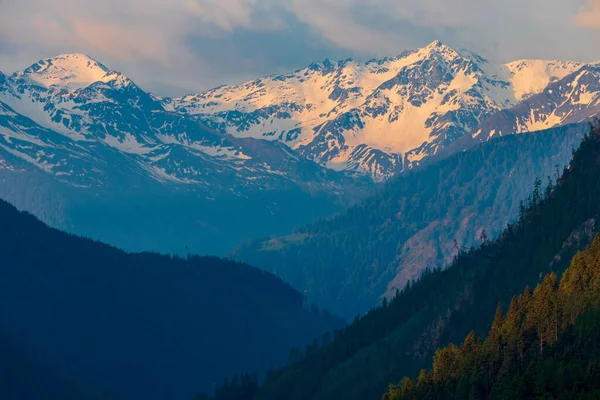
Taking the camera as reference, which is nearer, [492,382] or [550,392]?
[550,392]

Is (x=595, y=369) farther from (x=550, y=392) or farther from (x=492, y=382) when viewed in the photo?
(x=492, y=382)

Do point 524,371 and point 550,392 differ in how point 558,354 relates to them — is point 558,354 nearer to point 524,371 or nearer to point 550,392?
point 524,371

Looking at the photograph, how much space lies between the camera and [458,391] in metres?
198

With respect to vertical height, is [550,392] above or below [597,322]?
below

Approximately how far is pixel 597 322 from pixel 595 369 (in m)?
24.9

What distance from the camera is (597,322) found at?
196500mm

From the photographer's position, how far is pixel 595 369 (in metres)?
172

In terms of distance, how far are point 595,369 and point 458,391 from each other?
1157 inches

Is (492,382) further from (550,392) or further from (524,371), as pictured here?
(550,392)

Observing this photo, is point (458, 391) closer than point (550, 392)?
No

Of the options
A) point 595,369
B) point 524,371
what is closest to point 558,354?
point 524,371

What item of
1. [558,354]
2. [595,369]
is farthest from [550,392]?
[558,354]

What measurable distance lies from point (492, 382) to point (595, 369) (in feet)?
88.5

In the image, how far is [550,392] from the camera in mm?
171875
